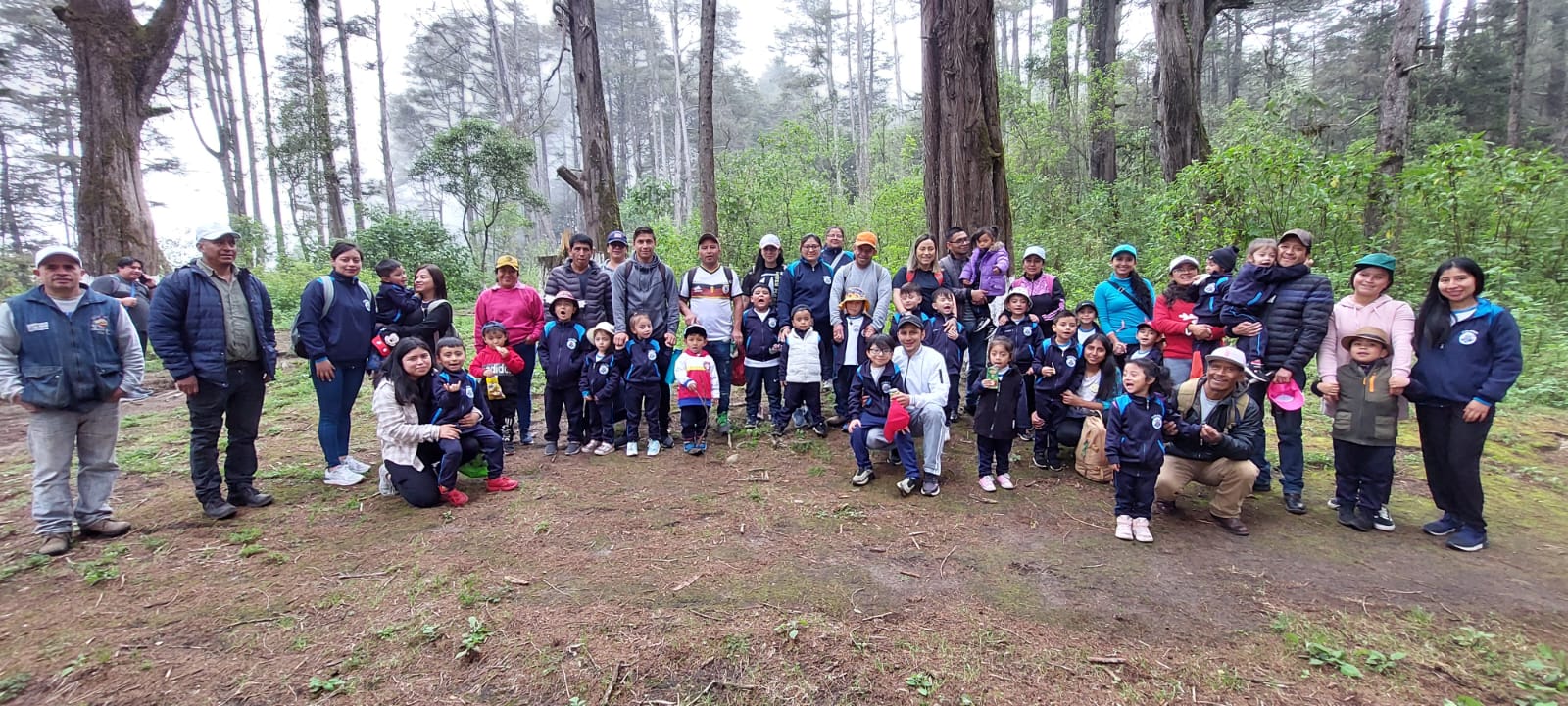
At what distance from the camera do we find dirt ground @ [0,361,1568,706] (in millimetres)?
2650

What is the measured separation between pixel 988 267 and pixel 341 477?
5.84m

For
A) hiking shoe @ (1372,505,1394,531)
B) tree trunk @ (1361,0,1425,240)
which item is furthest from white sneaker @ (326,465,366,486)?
tree trunk @ (1361,0,1425,240)

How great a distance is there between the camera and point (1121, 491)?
13.5 feet

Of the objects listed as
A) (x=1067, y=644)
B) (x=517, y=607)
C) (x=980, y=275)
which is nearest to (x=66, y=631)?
(x=517, y=607)

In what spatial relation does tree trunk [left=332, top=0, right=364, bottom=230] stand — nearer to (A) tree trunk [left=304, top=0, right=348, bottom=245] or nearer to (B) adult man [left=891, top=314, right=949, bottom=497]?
(A) tree trunk [left=304, top=0, right=348, bottom=245]

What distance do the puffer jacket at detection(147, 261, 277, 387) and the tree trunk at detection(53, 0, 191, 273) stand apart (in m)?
8.06

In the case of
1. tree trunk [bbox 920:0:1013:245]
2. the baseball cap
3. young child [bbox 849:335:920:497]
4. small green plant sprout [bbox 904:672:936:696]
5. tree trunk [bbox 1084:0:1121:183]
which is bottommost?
small green plant sprout [bbox 904:672:936:696]

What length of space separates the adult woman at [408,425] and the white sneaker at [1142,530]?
4569mm

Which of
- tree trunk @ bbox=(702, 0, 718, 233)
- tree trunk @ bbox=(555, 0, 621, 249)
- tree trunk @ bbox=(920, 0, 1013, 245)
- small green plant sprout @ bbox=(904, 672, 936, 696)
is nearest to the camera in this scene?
small green plant sprout @ bbox=(904, 672, 936, 696)

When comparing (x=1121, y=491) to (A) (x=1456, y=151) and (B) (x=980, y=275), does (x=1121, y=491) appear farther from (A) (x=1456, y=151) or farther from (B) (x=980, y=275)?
(A) (x=1456, y=151)

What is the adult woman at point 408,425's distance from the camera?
441cm

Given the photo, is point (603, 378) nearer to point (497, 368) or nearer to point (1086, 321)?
point (497, 368)

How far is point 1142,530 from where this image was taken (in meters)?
3.98

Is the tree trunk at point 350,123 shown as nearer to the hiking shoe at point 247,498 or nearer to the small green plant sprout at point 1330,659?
the hiking shoe at point 247,498
